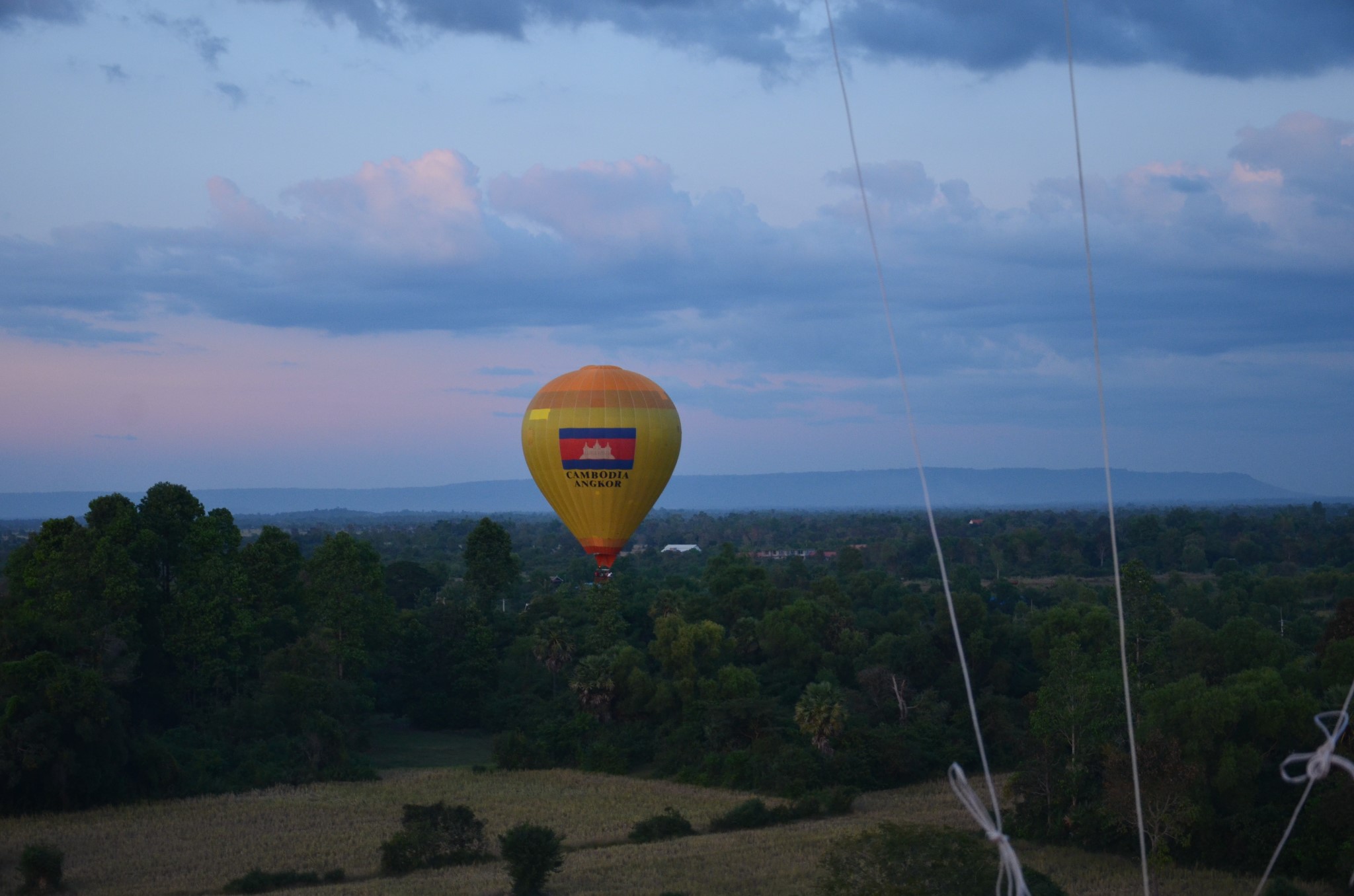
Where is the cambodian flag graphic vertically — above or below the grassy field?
above

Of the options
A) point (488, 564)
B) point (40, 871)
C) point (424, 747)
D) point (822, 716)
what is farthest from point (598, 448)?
point (488, 564)

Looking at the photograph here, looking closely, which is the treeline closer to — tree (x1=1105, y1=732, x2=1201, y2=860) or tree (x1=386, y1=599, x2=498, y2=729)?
tree (x1=386, y1=599, x2=498, y2=729)

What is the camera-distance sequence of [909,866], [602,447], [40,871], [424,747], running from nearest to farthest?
[909,866] → [40,871] → [602,447] → [424,747]

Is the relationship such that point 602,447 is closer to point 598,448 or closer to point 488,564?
point 598,448

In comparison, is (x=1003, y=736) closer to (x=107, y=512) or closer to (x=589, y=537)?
(x=589, y=537)

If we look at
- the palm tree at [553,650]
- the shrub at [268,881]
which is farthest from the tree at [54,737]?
the palm tree at [553,650]

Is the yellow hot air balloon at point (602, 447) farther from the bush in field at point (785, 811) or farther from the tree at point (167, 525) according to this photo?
the tree at point (167, 525)

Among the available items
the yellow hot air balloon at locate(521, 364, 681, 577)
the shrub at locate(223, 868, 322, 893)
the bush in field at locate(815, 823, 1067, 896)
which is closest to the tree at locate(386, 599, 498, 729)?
the yellow hot air balloon at locate(521, 364, 681, 577)
